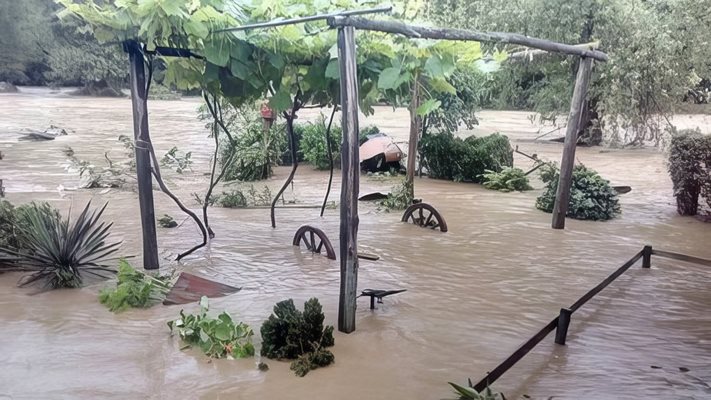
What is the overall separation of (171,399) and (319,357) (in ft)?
3.43

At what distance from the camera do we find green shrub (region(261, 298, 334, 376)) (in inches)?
172

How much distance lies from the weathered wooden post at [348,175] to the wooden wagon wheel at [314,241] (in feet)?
7.46

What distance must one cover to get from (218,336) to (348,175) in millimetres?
1592

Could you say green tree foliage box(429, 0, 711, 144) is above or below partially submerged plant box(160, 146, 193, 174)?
above

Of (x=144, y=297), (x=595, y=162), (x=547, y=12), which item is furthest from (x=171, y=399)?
(x=595, y=162)

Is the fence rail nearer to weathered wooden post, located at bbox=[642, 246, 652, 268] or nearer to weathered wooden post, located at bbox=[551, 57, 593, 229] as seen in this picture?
weathered wooden post, located at bbox=[642, 246, 652, 268]

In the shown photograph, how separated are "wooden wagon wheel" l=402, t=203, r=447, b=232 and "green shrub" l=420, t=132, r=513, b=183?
→ 13.5 ft

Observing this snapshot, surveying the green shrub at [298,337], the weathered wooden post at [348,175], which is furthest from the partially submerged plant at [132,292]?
the weathered wooden post at [348,175]

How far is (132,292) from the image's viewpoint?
5547 millimetres

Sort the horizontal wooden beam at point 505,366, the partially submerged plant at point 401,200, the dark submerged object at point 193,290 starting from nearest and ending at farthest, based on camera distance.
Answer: the horizontal wooden beam at point 505,366
the dark submerged object at point 193,290
the partially submerged plant at point 401,200

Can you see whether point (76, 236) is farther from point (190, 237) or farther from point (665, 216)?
point (665, 216)

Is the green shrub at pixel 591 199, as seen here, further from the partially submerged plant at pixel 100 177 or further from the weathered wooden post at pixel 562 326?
the partially submerged plant at pixel 100 177

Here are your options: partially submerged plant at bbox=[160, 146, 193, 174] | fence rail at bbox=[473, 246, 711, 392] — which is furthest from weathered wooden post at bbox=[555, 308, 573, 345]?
partially submerged plant at bbox=[160, 146, 193, 174]

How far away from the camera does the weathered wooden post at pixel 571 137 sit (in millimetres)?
8453
